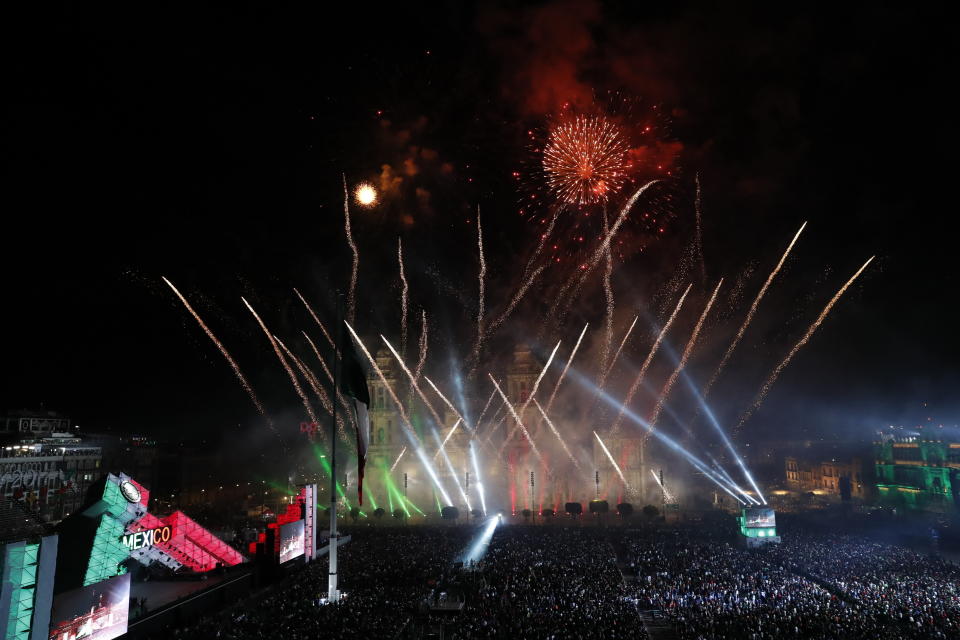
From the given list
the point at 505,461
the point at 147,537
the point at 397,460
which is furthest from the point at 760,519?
the point at 397,460

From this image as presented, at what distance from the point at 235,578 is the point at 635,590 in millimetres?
17927

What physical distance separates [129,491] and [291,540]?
981 centimetres

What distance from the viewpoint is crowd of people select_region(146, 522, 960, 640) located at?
19312 millimetres

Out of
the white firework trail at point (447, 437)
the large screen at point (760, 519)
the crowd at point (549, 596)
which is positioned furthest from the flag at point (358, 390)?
the white firework trail at point (447, 437)

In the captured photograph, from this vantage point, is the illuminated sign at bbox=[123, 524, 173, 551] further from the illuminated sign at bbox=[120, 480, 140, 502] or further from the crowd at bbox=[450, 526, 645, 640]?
the crowd at bbox=[450, 526, 645, 640]

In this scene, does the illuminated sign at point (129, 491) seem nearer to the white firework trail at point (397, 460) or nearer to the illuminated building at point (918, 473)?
the white firework trail at point (397, 460)

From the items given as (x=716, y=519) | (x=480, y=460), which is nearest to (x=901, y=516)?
(x=716, y=519)

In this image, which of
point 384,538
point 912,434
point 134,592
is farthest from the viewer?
point 912,434

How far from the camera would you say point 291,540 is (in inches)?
1236

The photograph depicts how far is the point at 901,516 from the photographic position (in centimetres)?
4912

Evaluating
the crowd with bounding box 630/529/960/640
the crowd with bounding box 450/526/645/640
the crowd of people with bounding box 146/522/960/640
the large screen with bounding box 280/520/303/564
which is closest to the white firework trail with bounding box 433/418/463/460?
the crowd of people with bounding box 146/522/960/640

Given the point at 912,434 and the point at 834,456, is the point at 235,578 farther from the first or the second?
the point at 834,456

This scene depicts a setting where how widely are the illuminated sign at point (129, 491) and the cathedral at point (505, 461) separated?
39371 mm

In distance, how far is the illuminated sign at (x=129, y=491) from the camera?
2355cm
